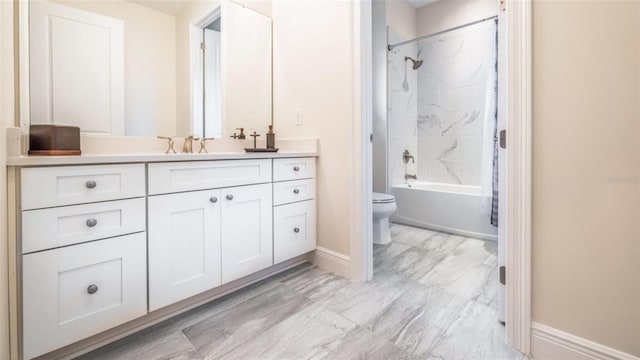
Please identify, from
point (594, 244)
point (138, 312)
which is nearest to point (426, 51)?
point (594, 244)

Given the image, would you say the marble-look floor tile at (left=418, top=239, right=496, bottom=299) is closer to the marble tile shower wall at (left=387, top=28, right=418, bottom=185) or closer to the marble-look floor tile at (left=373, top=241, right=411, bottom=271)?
the marble-look floor tile at (left=373, top=241, right=411, bottom=271)

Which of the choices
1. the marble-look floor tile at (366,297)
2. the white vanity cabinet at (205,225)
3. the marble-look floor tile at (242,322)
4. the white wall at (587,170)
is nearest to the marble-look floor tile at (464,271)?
the marble-look floor tile at (366,297)

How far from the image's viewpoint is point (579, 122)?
3.54 feet

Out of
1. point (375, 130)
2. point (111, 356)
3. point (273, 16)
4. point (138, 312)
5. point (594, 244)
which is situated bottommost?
point (111, 356)

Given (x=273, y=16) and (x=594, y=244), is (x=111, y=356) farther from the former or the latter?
(x=273, y=16)

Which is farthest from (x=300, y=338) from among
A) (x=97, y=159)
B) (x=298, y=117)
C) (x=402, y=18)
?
(x=402, y=18)

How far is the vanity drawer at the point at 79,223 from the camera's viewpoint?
1.05 m

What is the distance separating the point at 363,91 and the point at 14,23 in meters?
1.66

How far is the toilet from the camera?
2.61 m

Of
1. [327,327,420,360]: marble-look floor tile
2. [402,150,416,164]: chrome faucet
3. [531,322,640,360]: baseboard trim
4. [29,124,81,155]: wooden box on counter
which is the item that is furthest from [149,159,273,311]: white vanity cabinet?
[402,150,416,164]: chrome faucet

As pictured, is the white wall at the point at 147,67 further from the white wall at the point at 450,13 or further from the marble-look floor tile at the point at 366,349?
the white wall at the point at 450,13

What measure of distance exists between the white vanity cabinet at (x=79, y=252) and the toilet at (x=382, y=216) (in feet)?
5.93

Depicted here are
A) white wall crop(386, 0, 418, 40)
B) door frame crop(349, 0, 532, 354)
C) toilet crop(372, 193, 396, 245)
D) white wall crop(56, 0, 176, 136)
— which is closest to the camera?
door frame crop(349, 0, 532, 354)

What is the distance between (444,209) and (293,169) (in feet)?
5.94
